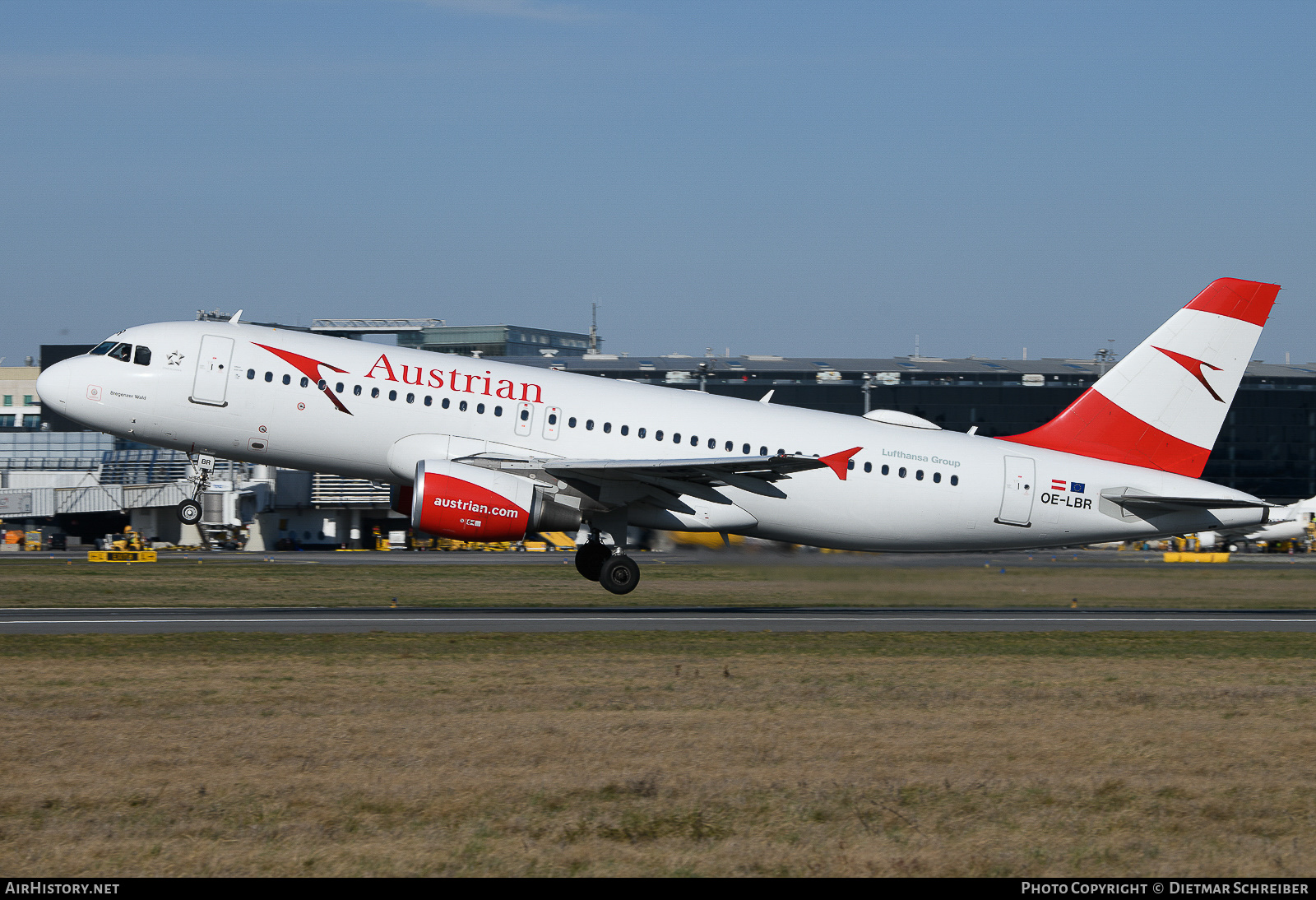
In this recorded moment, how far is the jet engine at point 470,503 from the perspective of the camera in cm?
2472

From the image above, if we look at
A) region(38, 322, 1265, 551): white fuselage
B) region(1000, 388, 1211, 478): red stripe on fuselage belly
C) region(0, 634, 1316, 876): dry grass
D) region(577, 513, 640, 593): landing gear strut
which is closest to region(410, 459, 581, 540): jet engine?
region(38, 322, 1265, 551): white fuselage

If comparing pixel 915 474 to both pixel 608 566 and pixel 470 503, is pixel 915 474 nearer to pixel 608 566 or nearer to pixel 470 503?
pixel 608 566

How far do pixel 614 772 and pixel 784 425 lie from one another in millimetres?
16538

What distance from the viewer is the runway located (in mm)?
23156

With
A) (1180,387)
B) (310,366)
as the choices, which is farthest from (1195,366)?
(310,366)

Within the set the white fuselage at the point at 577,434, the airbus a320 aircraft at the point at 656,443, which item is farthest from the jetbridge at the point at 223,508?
the airbus a320 aircraft at the point at 656,443

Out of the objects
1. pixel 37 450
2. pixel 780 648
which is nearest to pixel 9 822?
pixel 780 648

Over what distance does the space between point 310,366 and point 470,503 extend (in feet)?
14.2

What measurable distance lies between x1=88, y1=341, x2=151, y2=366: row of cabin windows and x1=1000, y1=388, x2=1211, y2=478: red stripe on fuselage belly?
1872cm

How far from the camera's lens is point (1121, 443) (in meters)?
28.8

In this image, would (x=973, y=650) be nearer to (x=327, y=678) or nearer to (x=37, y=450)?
(x=327, y=678)

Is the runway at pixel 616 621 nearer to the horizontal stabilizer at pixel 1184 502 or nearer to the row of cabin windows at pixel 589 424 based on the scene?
the horizontal stabilizer at pixel 1184 502

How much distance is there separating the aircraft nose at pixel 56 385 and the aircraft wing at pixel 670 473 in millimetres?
8350

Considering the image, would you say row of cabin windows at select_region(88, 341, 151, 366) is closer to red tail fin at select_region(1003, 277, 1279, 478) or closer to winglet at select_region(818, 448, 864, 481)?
winglet at select_region(818, 448, 864, 481)
